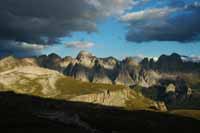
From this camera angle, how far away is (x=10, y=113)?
186750 mm

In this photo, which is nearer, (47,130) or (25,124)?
(47,130)

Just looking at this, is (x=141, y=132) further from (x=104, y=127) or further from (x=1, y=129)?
(x=1, y=129)

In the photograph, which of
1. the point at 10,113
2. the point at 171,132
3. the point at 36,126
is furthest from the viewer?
the point at 171,132

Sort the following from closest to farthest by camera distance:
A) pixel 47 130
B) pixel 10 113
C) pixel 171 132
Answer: pixel 47 130, pixel 10 113, pixel 171 132

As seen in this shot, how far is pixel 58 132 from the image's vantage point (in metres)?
140

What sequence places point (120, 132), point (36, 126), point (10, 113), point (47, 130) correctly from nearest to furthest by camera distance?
1. point (47, 130)
2. point (36, 126)
3. point (120, 132)
4. point (10, 113)

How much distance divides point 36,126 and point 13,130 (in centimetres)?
1815

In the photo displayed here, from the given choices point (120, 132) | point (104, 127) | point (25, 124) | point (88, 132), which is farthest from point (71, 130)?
point (104, 127)

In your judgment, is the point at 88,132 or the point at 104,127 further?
the point at 104,127

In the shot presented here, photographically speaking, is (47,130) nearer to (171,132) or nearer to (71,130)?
(71,130)

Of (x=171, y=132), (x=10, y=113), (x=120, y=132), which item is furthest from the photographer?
(x=171, y=132)

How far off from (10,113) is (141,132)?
225 feet

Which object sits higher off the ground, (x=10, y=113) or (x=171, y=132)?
(x=10, y=113)

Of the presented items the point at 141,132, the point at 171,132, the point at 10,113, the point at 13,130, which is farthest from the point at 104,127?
the point at 13,130
